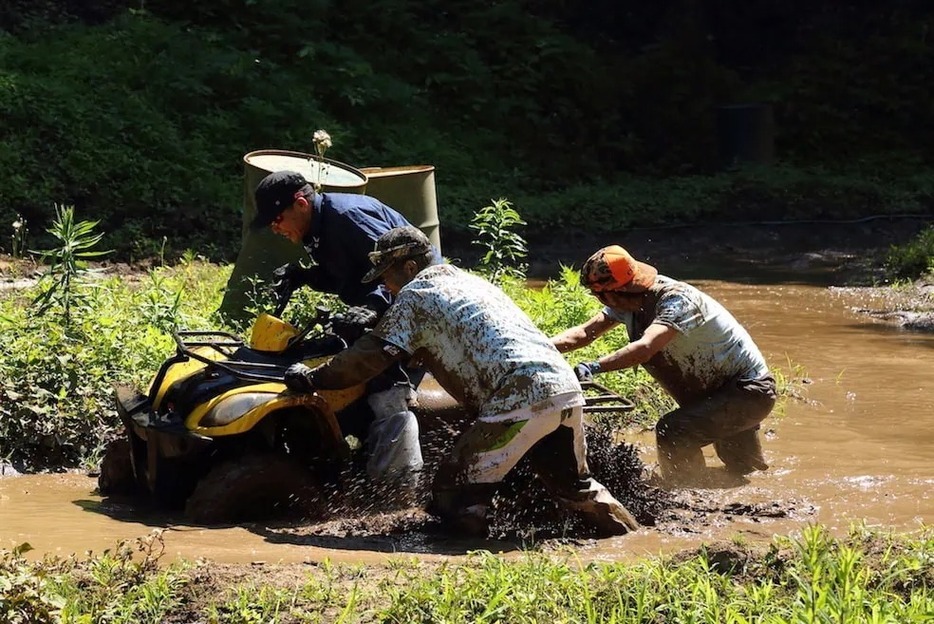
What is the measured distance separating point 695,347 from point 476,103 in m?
13.0

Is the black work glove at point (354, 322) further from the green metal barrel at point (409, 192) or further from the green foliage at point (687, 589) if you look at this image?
the green metal barrel at point (409, 192)

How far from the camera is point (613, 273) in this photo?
676 cm

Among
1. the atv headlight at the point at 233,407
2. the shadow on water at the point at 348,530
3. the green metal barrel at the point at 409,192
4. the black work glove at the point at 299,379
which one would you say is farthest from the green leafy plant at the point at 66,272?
the black work glove at the point at 299,379

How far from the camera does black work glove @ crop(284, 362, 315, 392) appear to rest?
19.0 ft

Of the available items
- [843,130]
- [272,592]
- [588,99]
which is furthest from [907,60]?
[272,592]

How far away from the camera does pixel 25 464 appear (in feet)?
22.9

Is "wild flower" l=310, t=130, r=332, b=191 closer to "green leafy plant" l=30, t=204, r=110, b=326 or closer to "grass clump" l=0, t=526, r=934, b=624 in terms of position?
"green leafy plant" l=30, t=204, r=110, b=326

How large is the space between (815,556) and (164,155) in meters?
11.7

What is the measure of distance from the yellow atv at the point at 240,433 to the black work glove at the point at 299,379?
0.24 ft

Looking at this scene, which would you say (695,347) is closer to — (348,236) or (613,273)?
(613,273)

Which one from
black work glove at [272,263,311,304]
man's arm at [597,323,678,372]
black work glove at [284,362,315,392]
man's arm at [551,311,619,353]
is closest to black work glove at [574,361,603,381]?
man's arm at [597,323,678,372]

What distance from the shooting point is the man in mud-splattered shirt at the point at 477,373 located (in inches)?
227

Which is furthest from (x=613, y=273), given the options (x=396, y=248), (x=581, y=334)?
(x=396, y=248)

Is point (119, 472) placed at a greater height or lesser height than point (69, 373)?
lesser
